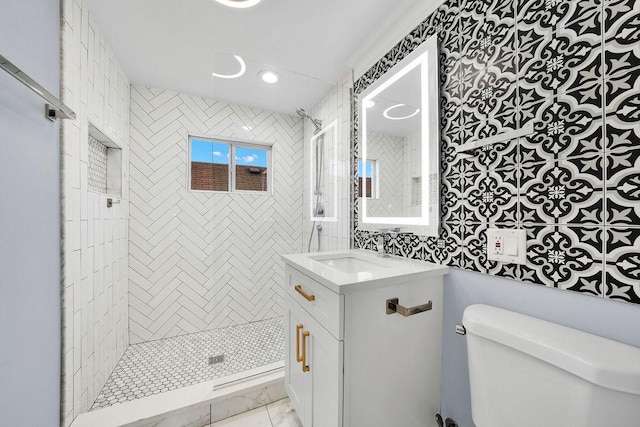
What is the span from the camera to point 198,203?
2400 millimetres

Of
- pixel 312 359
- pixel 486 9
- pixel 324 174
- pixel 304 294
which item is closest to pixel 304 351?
pixel 312 359

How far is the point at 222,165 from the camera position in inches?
91.6

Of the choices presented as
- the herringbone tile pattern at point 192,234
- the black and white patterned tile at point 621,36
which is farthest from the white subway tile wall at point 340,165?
the black and white patterned tile at point 621,36

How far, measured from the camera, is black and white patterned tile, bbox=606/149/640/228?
65 centimetres

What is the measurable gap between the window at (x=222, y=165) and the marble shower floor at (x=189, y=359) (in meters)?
1.34

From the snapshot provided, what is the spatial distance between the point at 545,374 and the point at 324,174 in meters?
1.87

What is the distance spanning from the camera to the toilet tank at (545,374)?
0.54 meters

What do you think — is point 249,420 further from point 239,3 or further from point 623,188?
point 239,3

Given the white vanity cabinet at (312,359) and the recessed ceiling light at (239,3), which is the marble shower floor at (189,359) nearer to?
the white vanity cabinet at (312,359)

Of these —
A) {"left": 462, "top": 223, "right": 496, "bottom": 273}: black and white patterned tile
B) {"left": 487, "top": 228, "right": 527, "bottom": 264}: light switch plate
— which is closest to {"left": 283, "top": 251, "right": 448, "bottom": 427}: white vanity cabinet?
{"left": 462, "top": 223, "right": 496, "bottom": 273}: black and white patterned tile

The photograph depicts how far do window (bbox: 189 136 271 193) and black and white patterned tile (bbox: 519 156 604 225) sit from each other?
6.95ft
